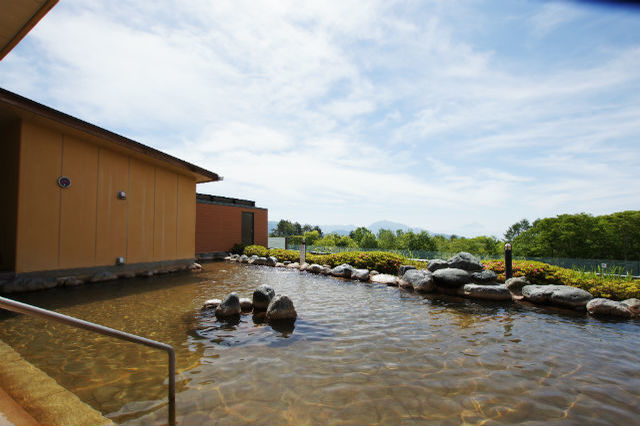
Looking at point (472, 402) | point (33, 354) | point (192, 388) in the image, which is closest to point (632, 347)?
point (472, 402)

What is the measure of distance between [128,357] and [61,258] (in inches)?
259

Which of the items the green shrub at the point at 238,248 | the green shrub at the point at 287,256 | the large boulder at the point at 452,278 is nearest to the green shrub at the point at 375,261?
the large boulder at the point at 452,278

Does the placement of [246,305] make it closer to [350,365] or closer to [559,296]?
[350,365]

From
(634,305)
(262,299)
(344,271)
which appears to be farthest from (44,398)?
(634,305)

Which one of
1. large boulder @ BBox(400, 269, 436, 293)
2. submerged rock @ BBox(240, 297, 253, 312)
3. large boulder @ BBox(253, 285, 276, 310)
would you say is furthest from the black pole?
submerged rock @ BBox(240, 297, 253, 312)

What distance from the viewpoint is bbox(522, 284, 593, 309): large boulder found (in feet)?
22.7

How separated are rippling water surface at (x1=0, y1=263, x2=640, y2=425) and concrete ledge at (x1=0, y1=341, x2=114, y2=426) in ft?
0.41

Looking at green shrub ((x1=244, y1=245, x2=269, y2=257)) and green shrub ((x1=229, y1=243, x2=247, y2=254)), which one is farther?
green shrub ((x1=229, y1=243, x2=247, y2=254))

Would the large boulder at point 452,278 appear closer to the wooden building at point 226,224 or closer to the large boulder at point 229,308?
the large boulder at point 229,308

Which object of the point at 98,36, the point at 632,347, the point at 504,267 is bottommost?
the point at 632,347

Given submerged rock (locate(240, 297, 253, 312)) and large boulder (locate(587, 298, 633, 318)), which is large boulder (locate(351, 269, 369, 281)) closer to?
submerged rock (locate(240, 297, 253, 312))

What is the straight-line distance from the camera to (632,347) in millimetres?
4652

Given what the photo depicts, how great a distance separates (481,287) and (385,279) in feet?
10.3

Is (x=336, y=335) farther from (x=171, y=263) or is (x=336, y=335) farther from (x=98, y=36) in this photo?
(x=171, y=263)
